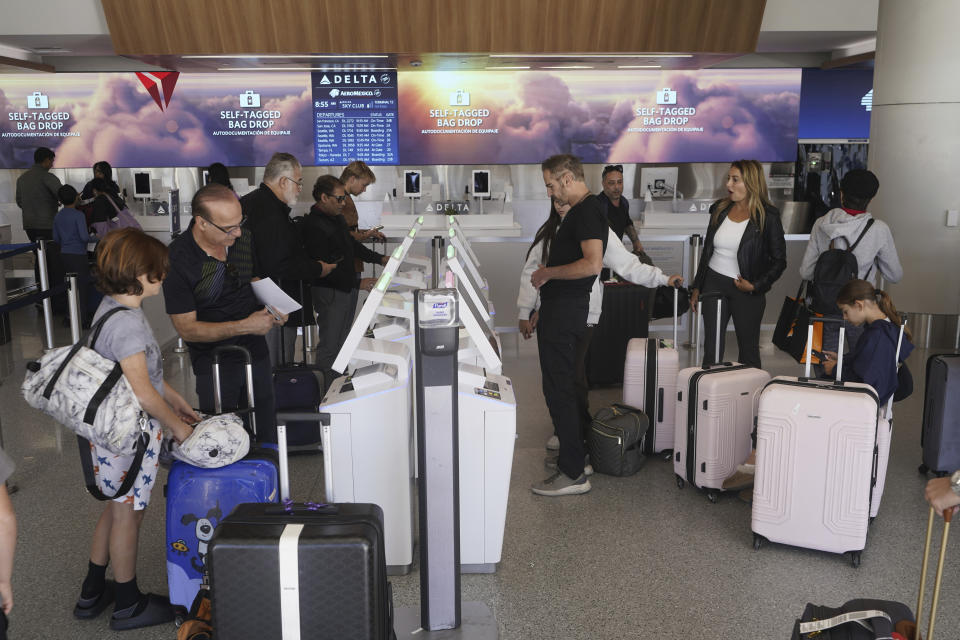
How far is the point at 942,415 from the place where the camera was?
4.28 metres

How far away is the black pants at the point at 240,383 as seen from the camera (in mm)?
3457

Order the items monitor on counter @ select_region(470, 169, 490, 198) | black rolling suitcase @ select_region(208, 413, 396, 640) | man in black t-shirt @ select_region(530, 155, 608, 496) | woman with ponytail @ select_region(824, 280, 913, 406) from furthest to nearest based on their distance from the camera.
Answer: monitor on counter @ select_region(470, 169, 490, 198) → man in black t-shirt @ select_region(530, 155, 608, 496) → woman with ponytail @ select_region(824, 280, 913, 406) → black rolling suitcase @ select_region(208, 413, 396, 640)

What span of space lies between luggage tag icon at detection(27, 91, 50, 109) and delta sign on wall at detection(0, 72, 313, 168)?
0.04 ft

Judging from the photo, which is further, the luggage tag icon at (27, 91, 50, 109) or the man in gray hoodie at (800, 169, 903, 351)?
the luggage tag icon at (27, 91, 50, 109)

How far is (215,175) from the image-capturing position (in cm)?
777

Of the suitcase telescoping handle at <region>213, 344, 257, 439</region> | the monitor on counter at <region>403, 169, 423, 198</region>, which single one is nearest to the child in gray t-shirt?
the suitcase telescoping handle at <region>213, 344, 257, 439</region>

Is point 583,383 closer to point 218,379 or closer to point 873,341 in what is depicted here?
point 873,341

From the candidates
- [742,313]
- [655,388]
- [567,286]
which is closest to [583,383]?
[655,388]

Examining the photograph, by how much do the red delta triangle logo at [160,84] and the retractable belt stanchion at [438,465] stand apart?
8.70 metres

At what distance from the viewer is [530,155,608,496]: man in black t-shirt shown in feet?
12.7

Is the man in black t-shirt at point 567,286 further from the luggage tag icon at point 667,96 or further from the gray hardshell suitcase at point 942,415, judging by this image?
the luggage tag icon at point 667,96

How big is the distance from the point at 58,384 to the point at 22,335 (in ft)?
20.7

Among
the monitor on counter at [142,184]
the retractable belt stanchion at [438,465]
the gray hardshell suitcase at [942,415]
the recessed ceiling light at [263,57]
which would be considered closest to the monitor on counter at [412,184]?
the recessed ceiling light at [263,57]

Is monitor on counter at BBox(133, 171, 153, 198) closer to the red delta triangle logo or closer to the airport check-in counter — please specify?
the red delta triangle logo
